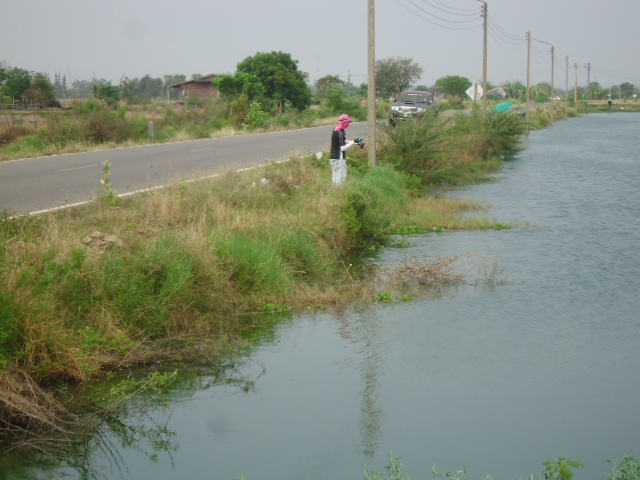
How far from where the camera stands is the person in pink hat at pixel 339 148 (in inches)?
664

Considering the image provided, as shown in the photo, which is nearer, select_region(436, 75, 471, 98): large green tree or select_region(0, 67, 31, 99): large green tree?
select_region(0, 67, 31, 99): large green tree

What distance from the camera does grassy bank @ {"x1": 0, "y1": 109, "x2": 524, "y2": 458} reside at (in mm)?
8547

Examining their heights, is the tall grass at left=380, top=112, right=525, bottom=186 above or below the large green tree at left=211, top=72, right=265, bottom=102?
below

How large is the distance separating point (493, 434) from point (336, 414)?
1.53 metres

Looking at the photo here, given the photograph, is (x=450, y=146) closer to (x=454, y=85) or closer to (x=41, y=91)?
(x=41, y=91)

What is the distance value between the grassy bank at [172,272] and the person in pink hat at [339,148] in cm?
40

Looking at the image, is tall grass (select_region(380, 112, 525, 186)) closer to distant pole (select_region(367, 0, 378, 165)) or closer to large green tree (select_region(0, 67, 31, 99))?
distant pole (select_region(367, 0, 378, 165))

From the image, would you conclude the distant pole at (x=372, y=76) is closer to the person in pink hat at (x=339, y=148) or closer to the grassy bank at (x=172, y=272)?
the grassy bank at (x=172, y=272)

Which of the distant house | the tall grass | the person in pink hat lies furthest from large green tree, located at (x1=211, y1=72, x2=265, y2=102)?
the distant house

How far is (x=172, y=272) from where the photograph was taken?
10039 millimetres

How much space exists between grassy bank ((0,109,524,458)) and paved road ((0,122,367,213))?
160 centimetres

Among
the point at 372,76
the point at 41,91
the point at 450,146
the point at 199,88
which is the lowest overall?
the point at 450,146

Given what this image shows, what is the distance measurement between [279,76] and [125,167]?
113 ft

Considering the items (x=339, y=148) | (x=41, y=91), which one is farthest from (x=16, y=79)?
(x=339, y=148)
